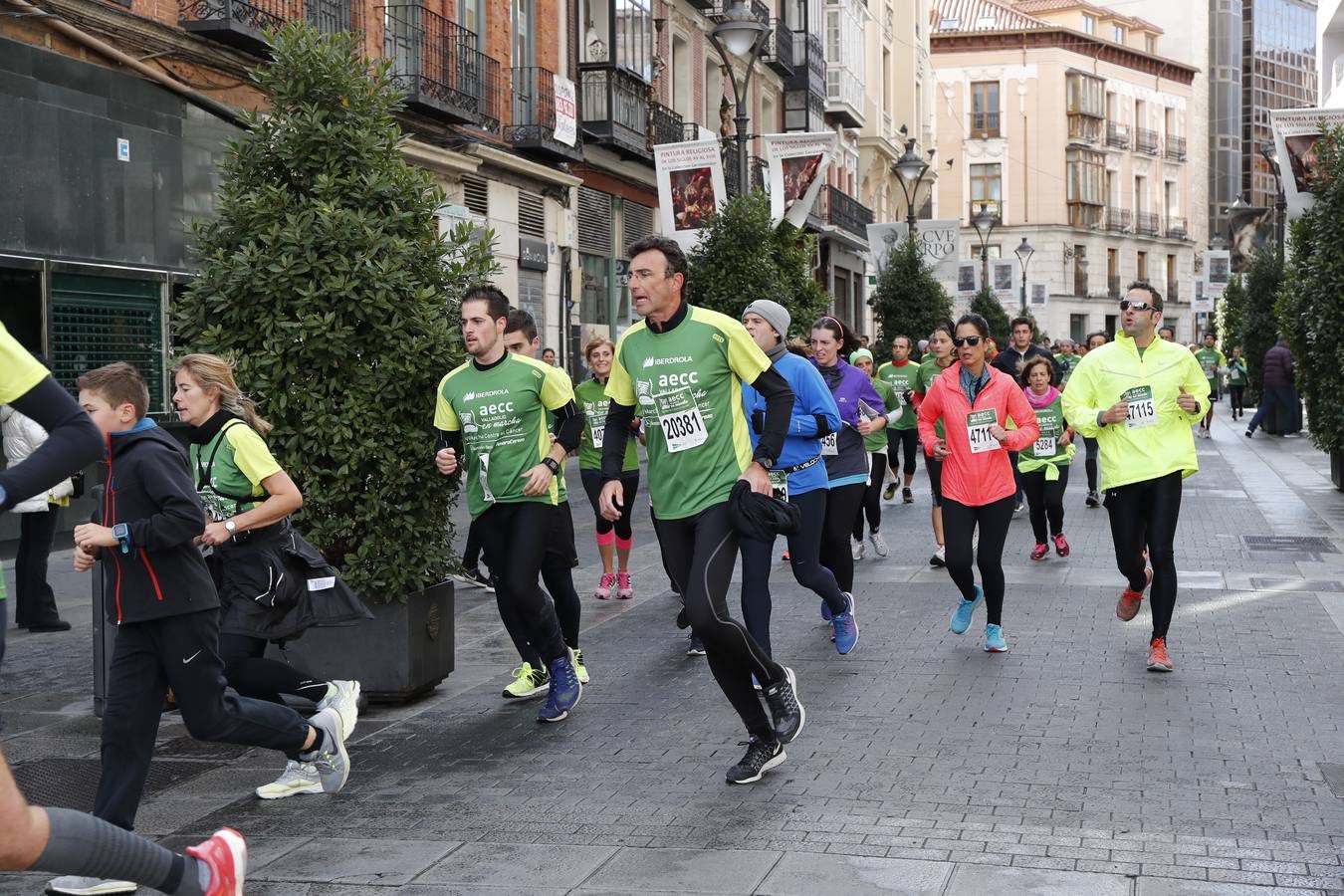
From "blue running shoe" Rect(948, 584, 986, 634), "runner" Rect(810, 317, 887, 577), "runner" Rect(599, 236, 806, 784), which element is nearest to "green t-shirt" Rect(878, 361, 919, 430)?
"runner" Rect(810, 317, 887, 577)

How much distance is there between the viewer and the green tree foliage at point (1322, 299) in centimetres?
1694

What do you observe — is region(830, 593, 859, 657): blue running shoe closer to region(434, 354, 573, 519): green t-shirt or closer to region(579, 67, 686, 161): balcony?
region(434, 354, 573, 519): green t-shirt

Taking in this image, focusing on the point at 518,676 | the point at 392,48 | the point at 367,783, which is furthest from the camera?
the point at 392,48

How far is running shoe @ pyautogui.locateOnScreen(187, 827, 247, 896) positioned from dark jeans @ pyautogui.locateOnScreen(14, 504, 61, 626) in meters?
6.45

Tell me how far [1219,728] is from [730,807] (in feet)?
7.76

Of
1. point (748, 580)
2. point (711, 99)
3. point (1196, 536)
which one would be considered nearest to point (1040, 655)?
point (748, 580)

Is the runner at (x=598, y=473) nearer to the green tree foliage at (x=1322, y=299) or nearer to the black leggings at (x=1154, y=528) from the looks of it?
the black leggings at (x=1154, y=528)

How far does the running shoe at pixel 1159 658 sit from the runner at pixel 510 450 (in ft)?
9.46

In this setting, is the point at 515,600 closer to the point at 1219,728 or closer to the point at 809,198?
the point at 1219,728

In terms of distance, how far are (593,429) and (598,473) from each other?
1.19 feet

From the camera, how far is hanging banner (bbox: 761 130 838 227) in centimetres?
2392

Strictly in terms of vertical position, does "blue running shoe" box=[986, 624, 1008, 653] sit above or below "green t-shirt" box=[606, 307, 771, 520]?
below

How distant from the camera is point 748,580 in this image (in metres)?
6.72

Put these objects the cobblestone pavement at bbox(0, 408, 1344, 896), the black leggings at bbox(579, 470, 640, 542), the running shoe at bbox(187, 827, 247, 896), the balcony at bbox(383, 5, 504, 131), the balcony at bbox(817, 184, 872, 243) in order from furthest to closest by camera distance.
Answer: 1. the balcony at bbox(817, 184, 872, 243)
2. the balcony at bbox(383, 5, 504, 131)
3. the black leggings at bbox(579, 470, 640, 542)
4. the cobblestone pavement at bbox(0, 408, 1344, 896)
5. the running shoe at bbox(187, 827, 247, 896)
